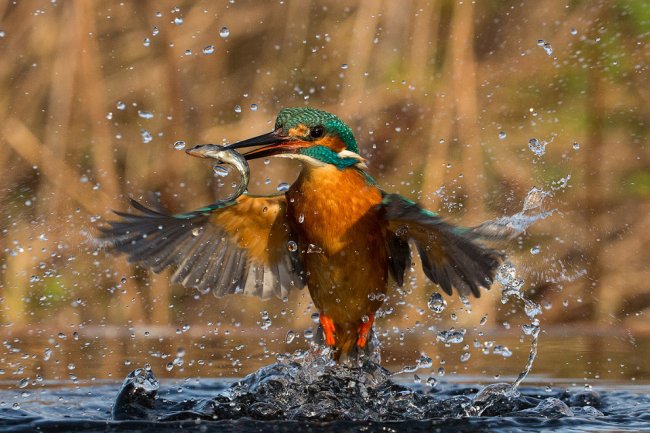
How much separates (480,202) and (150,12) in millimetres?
2207

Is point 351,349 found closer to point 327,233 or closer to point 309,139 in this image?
point 327,233

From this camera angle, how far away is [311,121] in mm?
3980

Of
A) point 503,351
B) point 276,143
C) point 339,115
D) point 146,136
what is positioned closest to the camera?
point 276,143

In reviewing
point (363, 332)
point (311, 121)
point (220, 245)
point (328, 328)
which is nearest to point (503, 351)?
point (363, 332)

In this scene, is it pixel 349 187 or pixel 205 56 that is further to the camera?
pixel 205 56

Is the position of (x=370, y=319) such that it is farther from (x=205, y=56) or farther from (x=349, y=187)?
(x=205, y=56)

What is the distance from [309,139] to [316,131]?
0.04 metres

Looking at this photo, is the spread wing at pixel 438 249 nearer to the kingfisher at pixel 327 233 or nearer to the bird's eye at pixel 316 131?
the kingfisher at pixel 327 233

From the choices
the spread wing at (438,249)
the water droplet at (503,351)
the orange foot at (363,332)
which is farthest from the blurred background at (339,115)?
the spread wing at (438,249)

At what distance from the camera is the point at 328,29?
6367 millimetres

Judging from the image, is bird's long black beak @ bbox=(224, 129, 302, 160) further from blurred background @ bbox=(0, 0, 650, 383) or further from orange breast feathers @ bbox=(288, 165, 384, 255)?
blurred background @ bbox=(0, 0, 650, 383)

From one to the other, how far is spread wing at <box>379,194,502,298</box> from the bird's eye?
13.2 inches

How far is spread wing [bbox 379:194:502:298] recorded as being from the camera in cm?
366

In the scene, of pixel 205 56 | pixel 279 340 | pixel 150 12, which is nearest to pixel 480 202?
pixel 279 340
